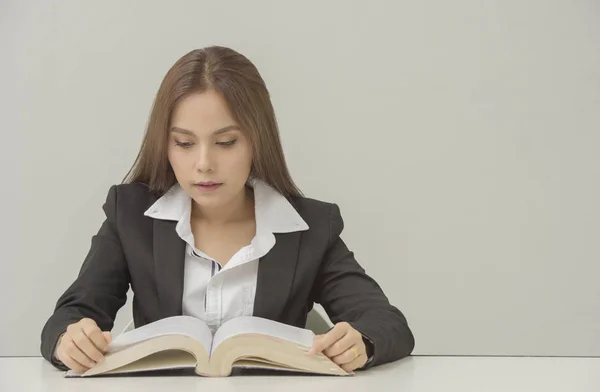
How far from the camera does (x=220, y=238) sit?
77.3 inches

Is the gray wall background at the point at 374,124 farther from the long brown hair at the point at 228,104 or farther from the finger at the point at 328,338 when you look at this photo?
the finger at the point at 328,338

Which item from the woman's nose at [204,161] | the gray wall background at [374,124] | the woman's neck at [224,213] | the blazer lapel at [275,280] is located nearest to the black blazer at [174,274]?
the blazer lapel at [275,280]

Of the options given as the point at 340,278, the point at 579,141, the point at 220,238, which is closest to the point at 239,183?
the point at 220,238

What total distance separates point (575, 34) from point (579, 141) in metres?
0.38

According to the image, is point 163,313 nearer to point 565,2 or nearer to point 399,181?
point 399,181

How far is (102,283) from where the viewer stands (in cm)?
187

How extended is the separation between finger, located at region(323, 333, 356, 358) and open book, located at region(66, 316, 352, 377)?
0.02 metres

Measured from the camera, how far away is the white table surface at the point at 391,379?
1.41 metres

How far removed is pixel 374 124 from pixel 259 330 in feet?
5.78

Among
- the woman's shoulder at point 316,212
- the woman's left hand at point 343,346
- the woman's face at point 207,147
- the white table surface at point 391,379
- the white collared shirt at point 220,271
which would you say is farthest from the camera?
the woman's shoulder at point 316,212

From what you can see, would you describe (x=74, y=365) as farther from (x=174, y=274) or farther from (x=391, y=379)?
(x=391, y=379)

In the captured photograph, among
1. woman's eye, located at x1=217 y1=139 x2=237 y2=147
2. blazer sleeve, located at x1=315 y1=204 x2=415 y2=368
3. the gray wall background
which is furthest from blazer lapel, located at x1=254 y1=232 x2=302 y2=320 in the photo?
the gray wall background

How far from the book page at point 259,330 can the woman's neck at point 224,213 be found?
0.49 meters

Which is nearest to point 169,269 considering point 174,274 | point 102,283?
point 174,274
